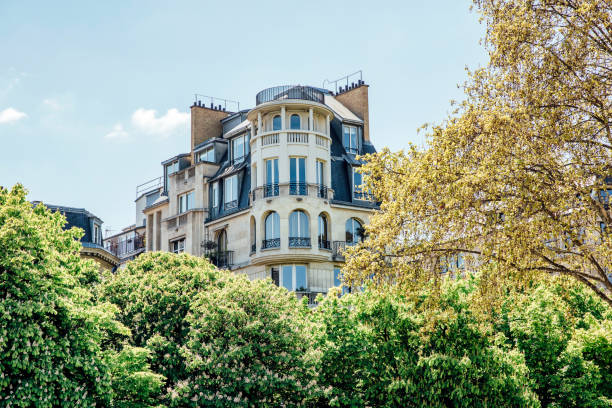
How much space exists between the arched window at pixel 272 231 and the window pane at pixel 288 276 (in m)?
1.39

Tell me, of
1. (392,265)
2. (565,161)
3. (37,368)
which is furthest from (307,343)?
(565,161)

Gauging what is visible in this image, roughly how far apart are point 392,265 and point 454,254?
1737mm

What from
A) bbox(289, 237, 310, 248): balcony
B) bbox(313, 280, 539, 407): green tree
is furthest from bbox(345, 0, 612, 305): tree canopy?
bbox(289, 237, 310, 248): balcony

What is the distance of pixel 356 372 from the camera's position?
3053 cm

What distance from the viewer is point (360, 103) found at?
5050 centimetres

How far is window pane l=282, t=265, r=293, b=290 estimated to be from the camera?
43.8m

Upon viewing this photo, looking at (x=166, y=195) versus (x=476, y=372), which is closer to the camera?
(x=476, y=372)

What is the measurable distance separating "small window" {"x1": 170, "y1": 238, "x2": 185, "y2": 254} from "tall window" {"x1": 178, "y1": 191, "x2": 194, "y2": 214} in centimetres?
199

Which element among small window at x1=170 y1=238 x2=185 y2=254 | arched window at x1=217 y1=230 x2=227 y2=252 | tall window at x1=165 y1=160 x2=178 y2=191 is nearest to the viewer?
arched window at x1=217 y1=230 x2=227 y2=252

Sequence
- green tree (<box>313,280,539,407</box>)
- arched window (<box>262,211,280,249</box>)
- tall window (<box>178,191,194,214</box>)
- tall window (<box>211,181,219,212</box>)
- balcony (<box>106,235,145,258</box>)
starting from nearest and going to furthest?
green tree (<box>313,280,539,407</box>), arched window (<box>262,211,280,249</box>), tall window (<box>211,181,219,212</box>), tall window (<box>178,191,194,214</box>), balcony (<box>106,235,145,258</box>)

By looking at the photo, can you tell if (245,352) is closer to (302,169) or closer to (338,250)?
(338,250)

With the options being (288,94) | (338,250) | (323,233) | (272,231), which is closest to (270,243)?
(272,231)

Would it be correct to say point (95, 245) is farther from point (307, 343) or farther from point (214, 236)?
point (307, 343)

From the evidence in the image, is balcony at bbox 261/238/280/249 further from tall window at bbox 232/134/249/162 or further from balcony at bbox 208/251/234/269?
tall window at bbox 232/134/249/162
